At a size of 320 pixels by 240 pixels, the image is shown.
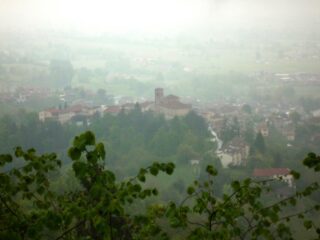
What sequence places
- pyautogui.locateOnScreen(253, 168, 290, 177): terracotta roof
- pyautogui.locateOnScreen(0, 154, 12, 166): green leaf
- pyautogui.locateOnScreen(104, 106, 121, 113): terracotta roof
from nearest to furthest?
1. pyautogui.locateOnScreen(0, 154, 12, 166): green leaf
2. pyautogui.locateOnScreen(253, 168, 290, 177): terracotta roof
3. pyautogui.locateOnScreen(104, 106, 121, 113): terracotta roof

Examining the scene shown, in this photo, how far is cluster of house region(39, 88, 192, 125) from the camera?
14.2 metres

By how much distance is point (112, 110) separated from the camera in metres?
14.9

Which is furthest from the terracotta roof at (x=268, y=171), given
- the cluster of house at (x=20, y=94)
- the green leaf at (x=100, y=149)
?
the cluster of house at (x=20, y=94)

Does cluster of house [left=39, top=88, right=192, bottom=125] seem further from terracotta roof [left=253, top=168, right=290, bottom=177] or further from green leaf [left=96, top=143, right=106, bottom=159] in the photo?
green leaf [left=96, top=143, right=106, bottom=159]

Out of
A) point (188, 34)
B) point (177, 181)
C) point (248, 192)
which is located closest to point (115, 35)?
point (188, 34)

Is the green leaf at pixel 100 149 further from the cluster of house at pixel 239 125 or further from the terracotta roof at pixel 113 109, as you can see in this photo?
the terracotta roof at pixel 113 109

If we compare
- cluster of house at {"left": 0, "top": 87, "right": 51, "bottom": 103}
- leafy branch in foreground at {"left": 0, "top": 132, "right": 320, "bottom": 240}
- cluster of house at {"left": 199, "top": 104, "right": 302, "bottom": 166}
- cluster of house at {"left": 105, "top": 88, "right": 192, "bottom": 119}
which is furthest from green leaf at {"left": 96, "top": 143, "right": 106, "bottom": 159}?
cluster of house at {"left": 0, "top": 87, "right": 51, "bottom": 103}

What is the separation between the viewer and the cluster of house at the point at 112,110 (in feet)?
46.5

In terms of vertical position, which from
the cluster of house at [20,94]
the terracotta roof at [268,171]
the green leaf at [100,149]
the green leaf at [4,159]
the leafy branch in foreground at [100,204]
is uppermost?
the green leaf at [100,149]

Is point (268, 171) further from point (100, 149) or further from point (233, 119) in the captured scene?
point (100, 149)

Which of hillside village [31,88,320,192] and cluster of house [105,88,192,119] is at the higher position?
cluster of house [105,88,192,119]

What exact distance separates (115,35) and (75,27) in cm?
254

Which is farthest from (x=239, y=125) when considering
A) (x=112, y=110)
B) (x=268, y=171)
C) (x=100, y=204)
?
(x=100, y=204)

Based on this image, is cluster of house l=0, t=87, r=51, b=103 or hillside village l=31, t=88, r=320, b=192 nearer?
hillside village l=31, t=88, r=320, b=192
